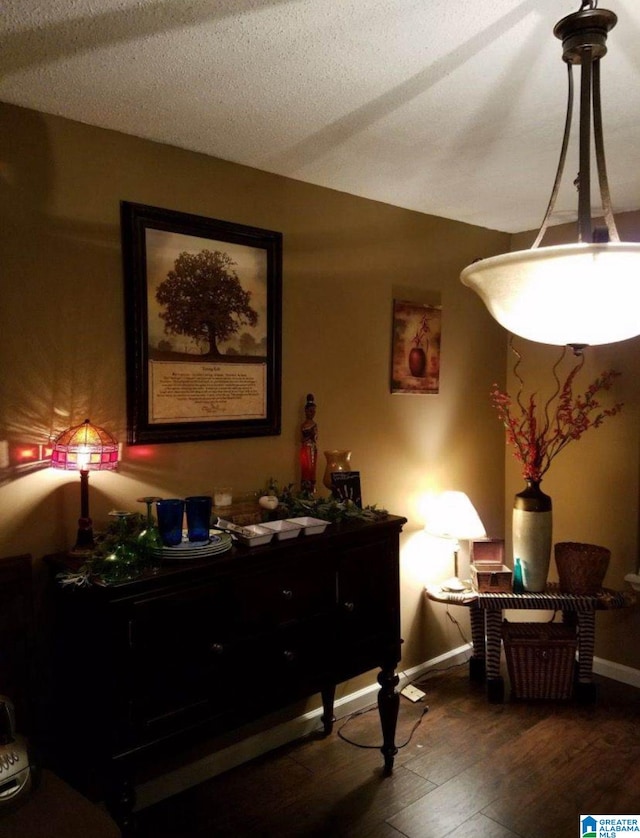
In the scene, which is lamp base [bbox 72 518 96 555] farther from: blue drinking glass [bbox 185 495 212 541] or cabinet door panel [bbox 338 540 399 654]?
cabinet door panel [bbox 338 540 399 654]

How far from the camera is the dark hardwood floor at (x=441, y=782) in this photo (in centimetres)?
219

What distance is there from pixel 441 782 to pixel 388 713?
31 centimetres

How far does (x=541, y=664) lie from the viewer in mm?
3010

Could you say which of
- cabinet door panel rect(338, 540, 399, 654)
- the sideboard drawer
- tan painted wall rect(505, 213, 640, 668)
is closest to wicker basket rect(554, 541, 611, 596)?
tan painted wall rect(505, 213, 640, 668)

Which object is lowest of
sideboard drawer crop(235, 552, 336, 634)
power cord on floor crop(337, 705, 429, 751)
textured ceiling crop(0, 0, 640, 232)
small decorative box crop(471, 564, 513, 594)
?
power cord on floor crop(337, 705, 429, 751)

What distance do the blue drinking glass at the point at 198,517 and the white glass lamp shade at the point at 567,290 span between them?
113 centimetres

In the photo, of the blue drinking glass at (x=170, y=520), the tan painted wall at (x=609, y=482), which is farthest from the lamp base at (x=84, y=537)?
the tan painted wall at (x=609, y=482)

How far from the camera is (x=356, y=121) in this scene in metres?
2.10

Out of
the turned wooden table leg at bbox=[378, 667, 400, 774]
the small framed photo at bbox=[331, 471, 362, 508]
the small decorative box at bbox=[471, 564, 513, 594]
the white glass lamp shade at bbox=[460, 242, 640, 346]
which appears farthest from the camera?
the small decorative box at bbox=[471, 564, 513, 594]

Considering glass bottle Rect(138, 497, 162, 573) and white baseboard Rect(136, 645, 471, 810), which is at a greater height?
glass bottle Rect(138, 497, 162, 573)

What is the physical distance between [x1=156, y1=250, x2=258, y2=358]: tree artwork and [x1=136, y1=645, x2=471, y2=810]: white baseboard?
157 centimetres

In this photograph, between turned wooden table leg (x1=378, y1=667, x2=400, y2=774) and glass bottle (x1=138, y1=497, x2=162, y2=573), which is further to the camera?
turned wooden table leg (x1=378, y1=667, x2=400, y2=774)

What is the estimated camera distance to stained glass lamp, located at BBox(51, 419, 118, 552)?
197 centimetres

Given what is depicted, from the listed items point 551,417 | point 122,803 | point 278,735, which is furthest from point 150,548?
point 551,417
